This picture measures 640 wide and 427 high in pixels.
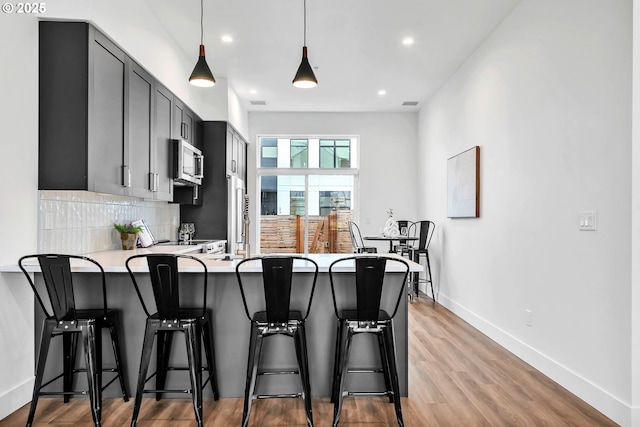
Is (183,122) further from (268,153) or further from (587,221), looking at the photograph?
(587,221)

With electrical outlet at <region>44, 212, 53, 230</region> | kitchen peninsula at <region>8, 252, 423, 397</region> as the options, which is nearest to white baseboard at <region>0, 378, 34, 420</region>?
kitchen peninsula at <region>8, 252, 423, 397</region>

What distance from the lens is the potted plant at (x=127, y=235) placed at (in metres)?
3.84

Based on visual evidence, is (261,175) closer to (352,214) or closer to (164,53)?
(352,214)

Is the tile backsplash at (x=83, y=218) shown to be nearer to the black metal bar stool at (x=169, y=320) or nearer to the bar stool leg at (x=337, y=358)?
the black metal bar stool at (x=169, y=320)

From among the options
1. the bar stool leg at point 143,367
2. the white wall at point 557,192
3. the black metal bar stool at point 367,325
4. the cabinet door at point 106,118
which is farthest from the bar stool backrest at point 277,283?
the white wall at point 557,192

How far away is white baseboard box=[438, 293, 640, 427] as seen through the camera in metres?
2.41

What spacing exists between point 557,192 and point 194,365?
8.85ft

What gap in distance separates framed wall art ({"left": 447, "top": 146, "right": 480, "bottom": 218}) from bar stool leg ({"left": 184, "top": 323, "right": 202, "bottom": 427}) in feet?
10.7

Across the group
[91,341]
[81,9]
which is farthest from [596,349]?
[81,9]

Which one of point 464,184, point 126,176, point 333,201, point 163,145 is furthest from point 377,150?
point 126,176

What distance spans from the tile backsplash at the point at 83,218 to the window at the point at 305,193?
9.93 feet

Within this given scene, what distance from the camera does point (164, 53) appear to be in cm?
418

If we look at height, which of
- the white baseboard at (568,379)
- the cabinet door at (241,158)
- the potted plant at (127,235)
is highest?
the cabinet door at (241,158)

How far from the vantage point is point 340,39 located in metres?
4.42
